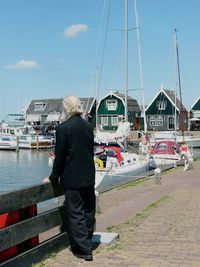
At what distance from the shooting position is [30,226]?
557cm

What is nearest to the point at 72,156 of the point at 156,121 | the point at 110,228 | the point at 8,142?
the point at 110,228

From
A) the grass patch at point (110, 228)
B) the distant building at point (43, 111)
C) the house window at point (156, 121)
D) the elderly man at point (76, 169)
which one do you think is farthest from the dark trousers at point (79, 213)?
the distant building at point (43, 111)

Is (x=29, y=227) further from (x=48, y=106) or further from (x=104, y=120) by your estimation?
(x=48, y=106)

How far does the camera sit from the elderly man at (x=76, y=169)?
232 inches

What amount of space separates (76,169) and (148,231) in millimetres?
2688

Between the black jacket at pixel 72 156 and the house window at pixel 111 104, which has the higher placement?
the house window at pixel 111 104

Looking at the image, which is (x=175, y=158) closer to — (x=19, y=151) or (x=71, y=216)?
(x=71, y=216)

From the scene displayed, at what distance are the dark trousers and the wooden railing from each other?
0.26 m

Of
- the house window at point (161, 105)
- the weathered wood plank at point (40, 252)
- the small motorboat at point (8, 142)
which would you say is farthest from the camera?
the house window at point (161, 105)

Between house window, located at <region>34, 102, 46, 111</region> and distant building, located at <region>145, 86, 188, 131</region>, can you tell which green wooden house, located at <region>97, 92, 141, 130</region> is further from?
house window, located at <region>34, 102, 46, 111</region>

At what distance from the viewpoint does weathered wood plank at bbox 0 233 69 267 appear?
5.27 m

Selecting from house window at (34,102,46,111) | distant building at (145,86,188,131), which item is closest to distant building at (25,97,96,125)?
house window at (34,102,46,111)

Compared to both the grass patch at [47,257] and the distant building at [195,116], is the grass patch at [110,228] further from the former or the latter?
the distant building at [195,116]

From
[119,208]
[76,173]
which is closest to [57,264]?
[76,173]
